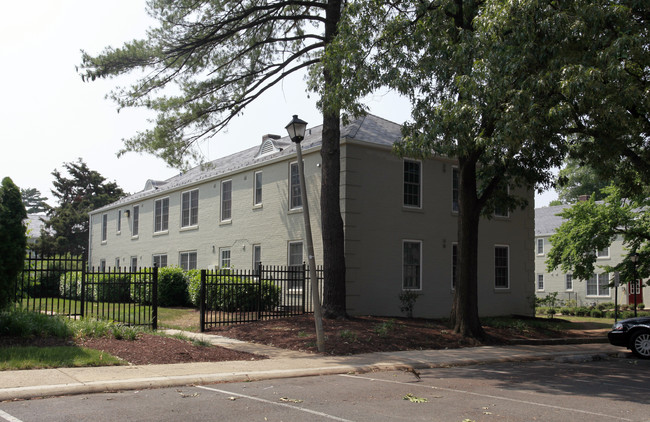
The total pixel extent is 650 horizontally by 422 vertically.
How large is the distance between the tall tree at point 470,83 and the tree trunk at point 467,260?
28mm

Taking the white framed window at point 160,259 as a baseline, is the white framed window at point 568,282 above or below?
below

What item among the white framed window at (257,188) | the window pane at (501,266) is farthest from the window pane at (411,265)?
the white framed window at (257,188)

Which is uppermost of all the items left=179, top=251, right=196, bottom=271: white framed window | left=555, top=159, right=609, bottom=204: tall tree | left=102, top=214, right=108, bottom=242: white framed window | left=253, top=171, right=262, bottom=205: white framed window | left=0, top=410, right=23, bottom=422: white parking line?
left=555, top=159, right=609, bottom=204: tall tree

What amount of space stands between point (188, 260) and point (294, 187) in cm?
946

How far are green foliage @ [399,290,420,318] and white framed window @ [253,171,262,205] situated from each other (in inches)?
287

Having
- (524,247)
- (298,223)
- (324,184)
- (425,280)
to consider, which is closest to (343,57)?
(324,184)

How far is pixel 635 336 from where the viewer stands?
1446 centimetres

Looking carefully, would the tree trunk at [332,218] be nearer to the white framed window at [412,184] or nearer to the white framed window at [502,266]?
the white framed window at [412,184]

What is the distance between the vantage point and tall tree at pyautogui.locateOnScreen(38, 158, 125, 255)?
50.9m

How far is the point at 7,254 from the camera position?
11.1 metres

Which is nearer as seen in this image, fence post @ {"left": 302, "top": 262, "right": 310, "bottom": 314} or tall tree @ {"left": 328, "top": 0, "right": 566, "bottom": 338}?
tall tree @ {"left": 328, "top": 0, "right": 566, "bottom": 338}

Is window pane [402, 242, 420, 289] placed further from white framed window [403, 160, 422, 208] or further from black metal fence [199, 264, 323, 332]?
black metal fence [199, 264, 323, 332]

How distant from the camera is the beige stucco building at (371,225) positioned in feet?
64.8

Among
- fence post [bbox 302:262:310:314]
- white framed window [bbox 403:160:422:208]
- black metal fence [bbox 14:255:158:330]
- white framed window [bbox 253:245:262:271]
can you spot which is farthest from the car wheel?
white framed window [bbox 253:245:262:271]
